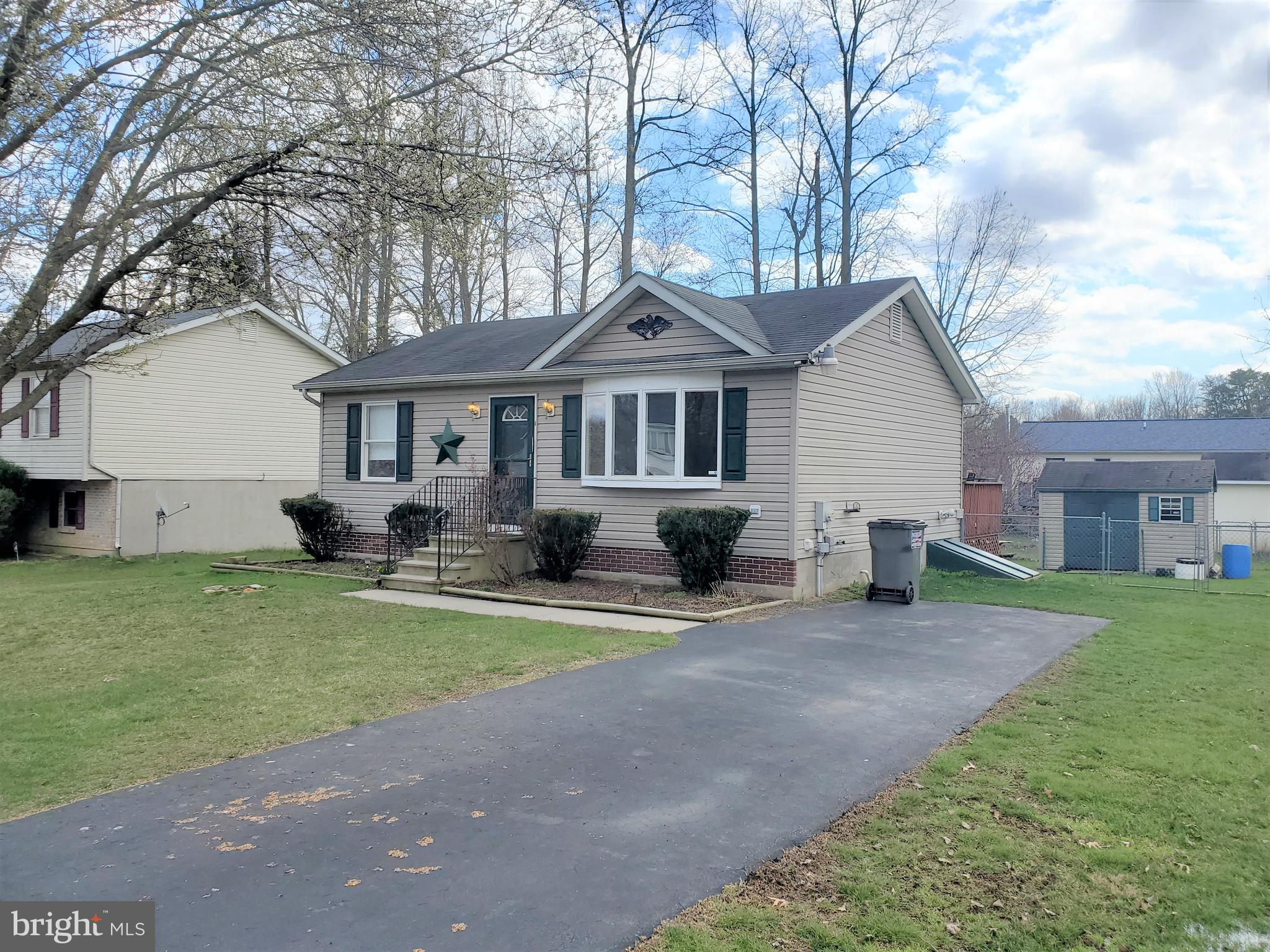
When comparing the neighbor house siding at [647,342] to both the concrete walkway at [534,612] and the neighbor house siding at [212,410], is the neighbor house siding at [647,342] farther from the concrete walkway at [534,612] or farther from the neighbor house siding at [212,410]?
the neighbor house siding at [212,410]

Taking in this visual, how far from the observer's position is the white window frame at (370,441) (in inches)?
619

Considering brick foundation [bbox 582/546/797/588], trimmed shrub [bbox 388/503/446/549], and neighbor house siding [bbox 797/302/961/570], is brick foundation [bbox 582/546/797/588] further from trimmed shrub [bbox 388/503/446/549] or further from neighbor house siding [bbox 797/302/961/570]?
trimmed shrub [bbox 388/503/446/549]

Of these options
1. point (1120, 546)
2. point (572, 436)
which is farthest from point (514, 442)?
point (1120, 546)

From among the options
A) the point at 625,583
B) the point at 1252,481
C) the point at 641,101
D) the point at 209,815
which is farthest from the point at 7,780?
the point at 1252,481

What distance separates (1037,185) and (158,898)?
2565 centimetres

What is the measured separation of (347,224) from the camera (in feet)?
29.9

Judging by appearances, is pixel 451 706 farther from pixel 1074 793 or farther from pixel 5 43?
pixel 5 43

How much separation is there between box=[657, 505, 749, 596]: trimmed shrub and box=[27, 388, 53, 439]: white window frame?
16.5 m

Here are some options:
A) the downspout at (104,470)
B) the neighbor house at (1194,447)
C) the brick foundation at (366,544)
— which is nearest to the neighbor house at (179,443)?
the downspout at (104,470)

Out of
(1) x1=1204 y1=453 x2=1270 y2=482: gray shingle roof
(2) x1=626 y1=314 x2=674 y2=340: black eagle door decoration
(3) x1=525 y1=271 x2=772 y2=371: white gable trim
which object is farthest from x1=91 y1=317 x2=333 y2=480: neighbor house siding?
(1) x1=1204 y1=453 x2=1270 y2=482: gray shingle roof

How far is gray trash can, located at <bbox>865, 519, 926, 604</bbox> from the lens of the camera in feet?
38.1

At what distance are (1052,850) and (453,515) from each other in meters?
11.1

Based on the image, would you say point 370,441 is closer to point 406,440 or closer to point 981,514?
point 406,440
